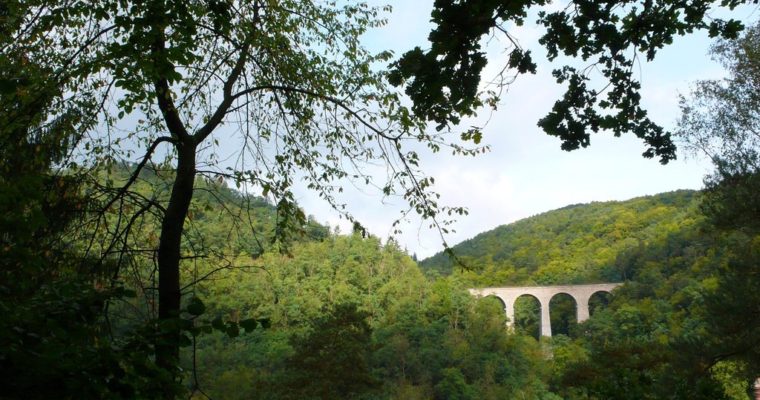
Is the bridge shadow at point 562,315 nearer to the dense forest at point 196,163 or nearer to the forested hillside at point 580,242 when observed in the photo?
the forested hillside at point 580,242

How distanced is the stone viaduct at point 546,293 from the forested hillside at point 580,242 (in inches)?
161

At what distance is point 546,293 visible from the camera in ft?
149

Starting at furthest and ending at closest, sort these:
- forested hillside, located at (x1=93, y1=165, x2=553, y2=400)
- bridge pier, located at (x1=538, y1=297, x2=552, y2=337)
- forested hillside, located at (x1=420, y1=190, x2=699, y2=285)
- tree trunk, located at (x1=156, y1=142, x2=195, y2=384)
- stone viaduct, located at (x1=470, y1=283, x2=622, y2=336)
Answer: forested hillside, located at (x1=420, y1=190, x2=699, y2=285) → bridge pier, located at (x1=538, y1=297, x2=552, y2=337) → stone viaduct, located at (x1=470, y1=283, x2=622, y2=336) → forested hillside, located at (x1=93, y1=165, x2=553, y2=400) → tree trunk, located at (x1=156, y1=142, x2=195, y2=384)

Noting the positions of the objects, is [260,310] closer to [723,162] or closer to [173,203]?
[723,162]

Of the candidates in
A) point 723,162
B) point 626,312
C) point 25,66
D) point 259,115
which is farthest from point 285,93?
point 626,312

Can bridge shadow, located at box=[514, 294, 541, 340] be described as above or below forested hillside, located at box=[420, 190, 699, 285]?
below

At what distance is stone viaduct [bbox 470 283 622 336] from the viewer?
44062mm

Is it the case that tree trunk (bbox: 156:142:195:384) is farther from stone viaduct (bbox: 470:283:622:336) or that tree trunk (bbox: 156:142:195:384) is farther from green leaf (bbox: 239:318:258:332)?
stone viaduct (bbox: 470:283:622:336)

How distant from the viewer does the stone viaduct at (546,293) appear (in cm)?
4406

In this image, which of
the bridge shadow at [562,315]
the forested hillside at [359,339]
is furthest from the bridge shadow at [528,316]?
the forested hillside at [359,339]

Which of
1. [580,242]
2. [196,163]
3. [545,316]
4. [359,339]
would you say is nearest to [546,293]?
[545,316]

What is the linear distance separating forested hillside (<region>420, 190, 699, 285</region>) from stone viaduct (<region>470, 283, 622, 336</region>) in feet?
13.4

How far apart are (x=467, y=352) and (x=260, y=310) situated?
1271 centimetres

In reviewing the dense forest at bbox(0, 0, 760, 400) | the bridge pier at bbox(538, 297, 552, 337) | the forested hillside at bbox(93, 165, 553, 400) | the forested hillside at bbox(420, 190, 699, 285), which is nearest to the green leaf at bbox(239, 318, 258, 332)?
the dense forest at bbox(0, 0, 760, 400)
